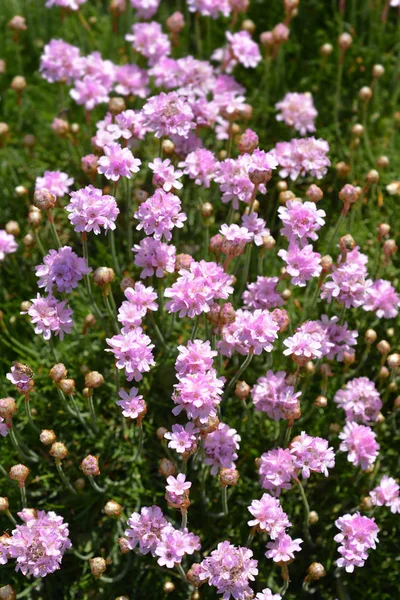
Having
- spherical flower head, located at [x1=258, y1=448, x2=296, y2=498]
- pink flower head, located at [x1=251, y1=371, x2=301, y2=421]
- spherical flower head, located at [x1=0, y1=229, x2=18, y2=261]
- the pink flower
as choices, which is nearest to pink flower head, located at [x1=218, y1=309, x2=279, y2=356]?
pink flower head, located at [x1=251, y1=371, x2=301, y2=421]

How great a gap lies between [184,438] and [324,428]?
0.99 meters

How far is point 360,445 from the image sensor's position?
311 centimetres

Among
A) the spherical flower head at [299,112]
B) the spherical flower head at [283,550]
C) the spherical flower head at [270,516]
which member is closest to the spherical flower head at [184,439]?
the spherical flower head at [270,516]

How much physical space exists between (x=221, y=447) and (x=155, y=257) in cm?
77

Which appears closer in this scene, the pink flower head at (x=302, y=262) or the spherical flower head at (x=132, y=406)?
the spherical flower head at (x=132, y=406)

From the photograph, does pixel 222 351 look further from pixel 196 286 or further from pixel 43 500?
pixel 43 500

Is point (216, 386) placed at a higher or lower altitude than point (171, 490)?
higher

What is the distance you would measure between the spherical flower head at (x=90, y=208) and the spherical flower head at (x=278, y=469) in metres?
1.05

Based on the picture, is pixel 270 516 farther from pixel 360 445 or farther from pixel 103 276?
pixel 103 276

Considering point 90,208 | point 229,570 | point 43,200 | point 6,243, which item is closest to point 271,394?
point 229,570

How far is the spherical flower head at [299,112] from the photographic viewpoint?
4070 millimetres

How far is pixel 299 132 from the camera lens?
14.6 feet

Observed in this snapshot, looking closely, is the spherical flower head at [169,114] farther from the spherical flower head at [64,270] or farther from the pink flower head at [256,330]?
the pink flower head at [256,330]

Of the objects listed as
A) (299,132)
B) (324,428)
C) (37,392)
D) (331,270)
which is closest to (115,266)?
(37,392)
